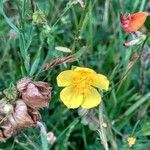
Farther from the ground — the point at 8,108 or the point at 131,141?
the point at 8,108

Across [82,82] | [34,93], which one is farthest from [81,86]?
[34,93]

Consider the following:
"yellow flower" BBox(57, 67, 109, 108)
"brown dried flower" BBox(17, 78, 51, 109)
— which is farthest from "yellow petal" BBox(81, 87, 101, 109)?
"brown dried flower" BBox(17, 78, 51, 109)

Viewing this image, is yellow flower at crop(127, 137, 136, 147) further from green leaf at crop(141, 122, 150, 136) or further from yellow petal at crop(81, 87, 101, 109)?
yellow petal at crop(81, 87, 101, 109)

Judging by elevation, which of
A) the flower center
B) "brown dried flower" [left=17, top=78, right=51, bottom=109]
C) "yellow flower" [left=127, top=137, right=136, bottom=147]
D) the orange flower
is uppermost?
the orange flower

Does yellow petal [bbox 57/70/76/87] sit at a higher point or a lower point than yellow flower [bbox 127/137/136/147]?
higher

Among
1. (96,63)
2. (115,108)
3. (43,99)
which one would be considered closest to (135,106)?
(115,108)

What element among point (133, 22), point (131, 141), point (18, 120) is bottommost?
point (131, 141)

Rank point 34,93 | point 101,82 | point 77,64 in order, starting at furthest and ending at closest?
point 77,64 < point 101,82 < point 34,93

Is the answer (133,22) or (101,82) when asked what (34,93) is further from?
(133,22)

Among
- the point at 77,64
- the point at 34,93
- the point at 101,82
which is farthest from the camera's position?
the point at 77,64
